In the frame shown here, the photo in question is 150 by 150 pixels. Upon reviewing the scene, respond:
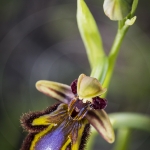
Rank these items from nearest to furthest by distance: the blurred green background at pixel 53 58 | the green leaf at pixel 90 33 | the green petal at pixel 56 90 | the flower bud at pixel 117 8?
the flower bud at pixel 117 8, the green petal at pixel 56 90, the green leaf at pixel 90 33, the blurred green background at pixel 53 58

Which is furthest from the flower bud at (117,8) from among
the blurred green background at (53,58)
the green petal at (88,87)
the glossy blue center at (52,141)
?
the blurred green background at (53,58)

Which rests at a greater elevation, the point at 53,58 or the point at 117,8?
the point at 53,58

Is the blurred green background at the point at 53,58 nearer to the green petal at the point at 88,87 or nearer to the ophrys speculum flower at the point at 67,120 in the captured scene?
the ophrys speculum flower at the point at 67,120

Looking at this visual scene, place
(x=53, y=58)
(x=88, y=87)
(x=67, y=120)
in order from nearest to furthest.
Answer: (x=88, y=87) < (x=67, y=120) < (x=53, y=58)

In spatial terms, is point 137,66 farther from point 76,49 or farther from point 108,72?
point 108,72

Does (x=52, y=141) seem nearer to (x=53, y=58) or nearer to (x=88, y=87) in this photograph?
(x=88, y=87)

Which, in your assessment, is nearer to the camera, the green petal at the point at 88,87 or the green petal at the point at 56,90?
Answer: the green petal at the point at 88,87

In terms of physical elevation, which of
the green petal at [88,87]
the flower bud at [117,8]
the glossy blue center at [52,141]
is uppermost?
the flower bud at [117,8]

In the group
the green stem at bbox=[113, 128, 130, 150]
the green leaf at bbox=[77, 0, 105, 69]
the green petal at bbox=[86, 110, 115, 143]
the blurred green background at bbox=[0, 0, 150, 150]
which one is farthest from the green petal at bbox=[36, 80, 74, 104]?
the blurred green background at bbox=[0, 0, 150, 150]

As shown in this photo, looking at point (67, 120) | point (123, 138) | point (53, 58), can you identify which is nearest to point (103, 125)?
point (67, 120)
